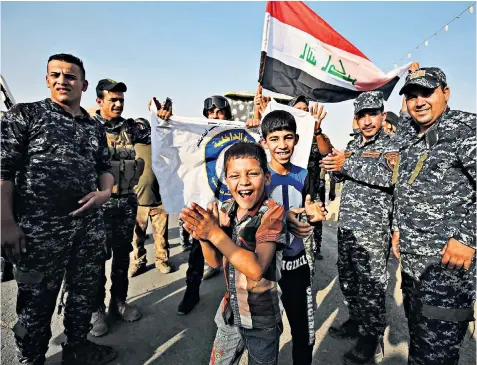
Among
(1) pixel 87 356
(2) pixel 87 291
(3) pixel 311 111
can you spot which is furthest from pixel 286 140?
(1) pixel 87 356

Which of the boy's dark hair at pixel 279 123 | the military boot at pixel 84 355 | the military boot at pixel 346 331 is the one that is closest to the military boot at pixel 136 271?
the military boot at pixel 84 355

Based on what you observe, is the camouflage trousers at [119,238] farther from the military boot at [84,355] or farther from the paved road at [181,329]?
the military boot at [84,355]

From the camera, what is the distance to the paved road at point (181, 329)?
104 inches

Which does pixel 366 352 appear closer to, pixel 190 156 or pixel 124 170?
pixel 190 156

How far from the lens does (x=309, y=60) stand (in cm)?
398

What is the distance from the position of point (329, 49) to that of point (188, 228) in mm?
3931

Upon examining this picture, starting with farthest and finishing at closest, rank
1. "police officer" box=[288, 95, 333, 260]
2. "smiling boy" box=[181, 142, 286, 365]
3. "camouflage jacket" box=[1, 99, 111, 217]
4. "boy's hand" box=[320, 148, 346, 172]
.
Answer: "police officer" box=[288, 95, 333, 260], "boy's hand" box=[320, 148, 346, 172], "camouflage jacket" box=[1, 99, 111, 217], "smiling boy" box=[181, 142, 286, 365]

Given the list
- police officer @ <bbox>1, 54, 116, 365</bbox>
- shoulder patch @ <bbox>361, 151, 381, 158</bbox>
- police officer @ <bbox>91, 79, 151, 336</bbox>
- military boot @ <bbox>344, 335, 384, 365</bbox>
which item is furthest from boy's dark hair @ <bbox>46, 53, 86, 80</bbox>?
military boot @ <bbox>344, 335, 384, 365</bbox>

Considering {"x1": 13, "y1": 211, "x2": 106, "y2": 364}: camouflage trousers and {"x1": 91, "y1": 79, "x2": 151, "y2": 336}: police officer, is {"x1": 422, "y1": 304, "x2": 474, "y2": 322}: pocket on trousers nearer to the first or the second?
{"x1": 13, "y1": 211, "x2": 106, "y2": 364}: camouflage trousers

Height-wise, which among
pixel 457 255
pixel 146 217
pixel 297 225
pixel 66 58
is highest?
pixel 66 58

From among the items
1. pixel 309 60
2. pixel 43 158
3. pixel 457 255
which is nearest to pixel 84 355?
pixel 43 158

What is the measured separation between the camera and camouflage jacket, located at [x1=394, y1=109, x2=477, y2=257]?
1783 mm

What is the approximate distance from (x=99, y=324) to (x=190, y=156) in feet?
7.38

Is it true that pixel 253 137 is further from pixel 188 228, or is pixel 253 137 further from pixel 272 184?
pixel 188 228
